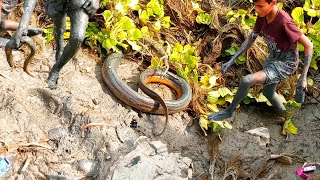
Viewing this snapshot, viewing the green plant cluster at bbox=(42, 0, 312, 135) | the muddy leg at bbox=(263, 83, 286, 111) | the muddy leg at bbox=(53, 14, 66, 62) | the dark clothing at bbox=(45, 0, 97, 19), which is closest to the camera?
the dark clothing at bbox=(45, 0, 97, 19)

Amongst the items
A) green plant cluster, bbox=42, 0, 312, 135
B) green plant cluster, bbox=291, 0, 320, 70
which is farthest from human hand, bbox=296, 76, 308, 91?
green plant cluster, bbox=291, 0, 320, 70

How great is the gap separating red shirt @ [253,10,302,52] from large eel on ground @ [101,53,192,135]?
50.0 inches

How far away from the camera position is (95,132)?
5137mm

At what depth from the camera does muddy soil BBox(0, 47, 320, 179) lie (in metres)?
4.86

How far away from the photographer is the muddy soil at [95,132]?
16.0 ft

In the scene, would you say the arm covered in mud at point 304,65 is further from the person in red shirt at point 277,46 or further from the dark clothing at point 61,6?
the dark clothing at point 61,6

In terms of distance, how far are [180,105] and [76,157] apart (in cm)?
126

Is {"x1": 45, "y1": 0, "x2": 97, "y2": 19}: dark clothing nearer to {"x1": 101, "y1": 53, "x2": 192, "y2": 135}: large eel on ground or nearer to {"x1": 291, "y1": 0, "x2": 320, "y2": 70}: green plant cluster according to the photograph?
{"x1": 101, "y1": 53, "x2": 192, "y2": 135}: large eel on ground

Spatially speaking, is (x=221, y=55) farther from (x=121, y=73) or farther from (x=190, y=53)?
(x=121, y=73)

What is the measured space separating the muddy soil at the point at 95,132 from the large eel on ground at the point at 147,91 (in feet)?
0.29

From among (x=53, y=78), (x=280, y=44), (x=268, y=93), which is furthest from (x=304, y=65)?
(x=53, y=78)

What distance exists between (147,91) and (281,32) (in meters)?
1.67

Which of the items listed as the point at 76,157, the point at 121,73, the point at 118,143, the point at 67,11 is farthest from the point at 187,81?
the point at 67,11

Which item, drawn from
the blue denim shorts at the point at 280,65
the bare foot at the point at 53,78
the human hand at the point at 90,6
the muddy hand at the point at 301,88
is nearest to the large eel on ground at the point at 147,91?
the bare foot at the point at 53,78
